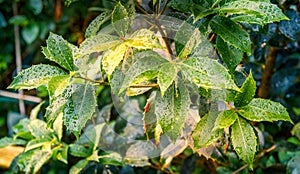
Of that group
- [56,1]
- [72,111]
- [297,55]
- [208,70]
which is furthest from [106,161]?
[56,1]

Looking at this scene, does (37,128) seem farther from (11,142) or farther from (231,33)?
(231,33)

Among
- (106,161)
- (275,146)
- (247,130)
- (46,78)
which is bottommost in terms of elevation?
(275,146)

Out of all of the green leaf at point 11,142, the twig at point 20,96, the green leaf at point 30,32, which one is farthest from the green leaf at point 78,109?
the green leaf at point 30,32

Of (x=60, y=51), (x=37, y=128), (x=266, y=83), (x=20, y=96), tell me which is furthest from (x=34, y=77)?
(x=20, y=96)

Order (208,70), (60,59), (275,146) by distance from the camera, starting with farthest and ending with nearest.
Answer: (275,146)
(60,59)
(208,70)

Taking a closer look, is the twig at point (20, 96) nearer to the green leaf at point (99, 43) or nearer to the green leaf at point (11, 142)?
the green leaf at point (11, 142)

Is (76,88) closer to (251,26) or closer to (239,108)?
(239,108)

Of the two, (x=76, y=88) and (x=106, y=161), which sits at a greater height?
(x=76, y=88)
